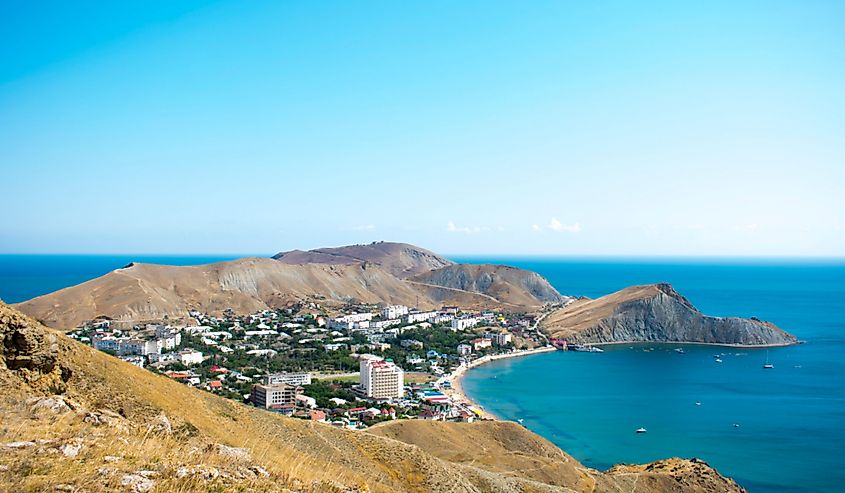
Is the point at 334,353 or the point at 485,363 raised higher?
the point at 334,353

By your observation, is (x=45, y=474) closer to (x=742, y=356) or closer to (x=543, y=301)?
(x=742, y=356)

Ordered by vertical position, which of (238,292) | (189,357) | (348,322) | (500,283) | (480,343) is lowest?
(480,343)

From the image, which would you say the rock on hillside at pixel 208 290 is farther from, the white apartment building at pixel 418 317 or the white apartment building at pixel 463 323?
the white apartment building at pixel 463 323

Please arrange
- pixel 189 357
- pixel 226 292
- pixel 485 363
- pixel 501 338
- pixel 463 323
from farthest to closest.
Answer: pixel 226 292 → pixel 463 323 → pixel 501 338 → pixel 485 363 → pixel 189 357


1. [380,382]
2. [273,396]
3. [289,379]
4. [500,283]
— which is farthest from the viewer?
[500,283]

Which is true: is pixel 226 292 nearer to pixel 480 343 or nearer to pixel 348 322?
pixel 348 322

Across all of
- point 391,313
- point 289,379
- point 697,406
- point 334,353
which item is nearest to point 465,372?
point 334,353
